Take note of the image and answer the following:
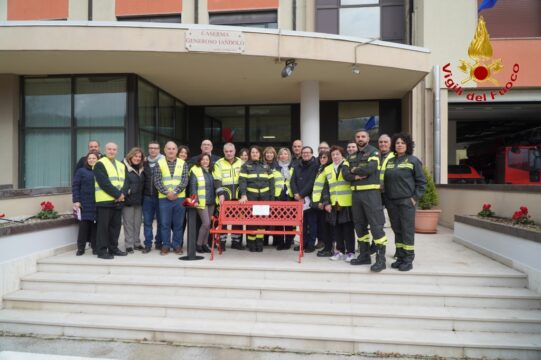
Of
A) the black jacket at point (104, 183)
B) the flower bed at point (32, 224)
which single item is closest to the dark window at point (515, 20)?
the black jacket at point (104, 183)

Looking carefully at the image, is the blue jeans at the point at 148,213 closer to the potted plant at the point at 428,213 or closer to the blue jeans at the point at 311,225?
the blue jeans at the point at 311,225

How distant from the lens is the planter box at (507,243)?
15.5ft

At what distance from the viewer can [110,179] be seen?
568cm

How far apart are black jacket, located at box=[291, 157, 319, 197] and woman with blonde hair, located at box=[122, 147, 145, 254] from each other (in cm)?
243

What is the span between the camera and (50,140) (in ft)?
32.6

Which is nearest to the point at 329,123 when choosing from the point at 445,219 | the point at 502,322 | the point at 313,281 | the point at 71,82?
the point at 445,219

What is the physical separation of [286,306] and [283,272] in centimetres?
65

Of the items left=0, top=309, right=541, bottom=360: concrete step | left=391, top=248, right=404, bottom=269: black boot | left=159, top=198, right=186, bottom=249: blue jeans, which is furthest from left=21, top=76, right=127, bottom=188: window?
left=391, top=248, right=404, bottom=269: black boot

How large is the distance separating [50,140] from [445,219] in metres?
10.2

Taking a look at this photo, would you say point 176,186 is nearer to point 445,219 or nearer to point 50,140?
point 50,140

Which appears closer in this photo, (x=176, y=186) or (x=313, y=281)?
(x=313, y=281)

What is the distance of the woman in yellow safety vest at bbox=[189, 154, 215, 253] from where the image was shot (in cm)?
598

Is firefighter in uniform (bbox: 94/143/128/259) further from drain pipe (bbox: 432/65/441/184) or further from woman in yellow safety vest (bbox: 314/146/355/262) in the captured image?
drain pipe (bbox: 432/65/441/184)

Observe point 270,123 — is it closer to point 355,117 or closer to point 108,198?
point 355,117
